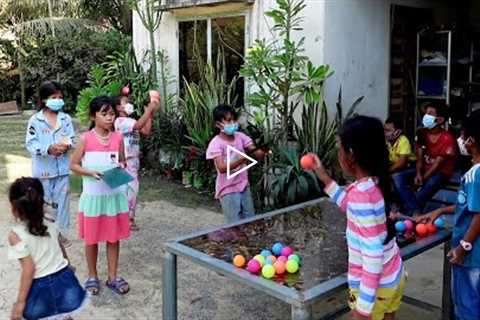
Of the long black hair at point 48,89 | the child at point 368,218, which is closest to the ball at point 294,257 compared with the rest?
the child at point 368,218

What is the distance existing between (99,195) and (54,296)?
1.08 meters

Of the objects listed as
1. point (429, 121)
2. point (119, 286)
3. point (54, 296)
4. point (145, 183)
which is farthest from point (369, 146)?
point (145, 183)

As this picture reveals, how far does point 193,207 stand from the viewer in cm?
670

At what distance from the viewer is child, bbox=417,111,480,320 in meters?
2.83

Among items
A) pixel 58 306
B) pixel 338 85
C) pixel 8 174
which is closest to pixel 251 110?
pixel 338 85

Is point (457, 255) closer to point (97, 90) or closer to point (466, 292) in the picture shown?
point (466, 292)

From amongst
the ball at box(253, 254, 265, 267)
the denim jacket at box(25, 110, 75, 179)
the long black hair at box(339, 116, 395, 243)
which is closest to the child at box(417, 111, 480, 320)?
the long black hair at box(339, 116, 395, 243)

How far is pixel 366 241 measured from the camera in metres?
2.45

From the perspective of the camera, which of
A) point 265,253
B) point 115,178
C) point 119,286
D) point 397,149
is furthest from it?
point 397,149

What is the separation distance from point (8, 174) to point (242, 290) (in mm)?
5574

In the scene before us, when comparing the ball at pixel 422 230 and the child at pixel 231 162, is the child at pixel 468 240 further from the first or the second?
the child at pixel 231 162

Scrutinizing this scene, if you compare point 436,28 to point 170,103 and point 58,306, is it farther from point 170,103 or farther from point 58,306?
point 58,306

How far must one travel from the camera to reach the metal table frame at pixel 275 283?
7.79ft

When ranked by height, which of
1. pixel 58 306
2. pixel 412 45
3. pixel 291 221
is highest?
pixel 412 45
